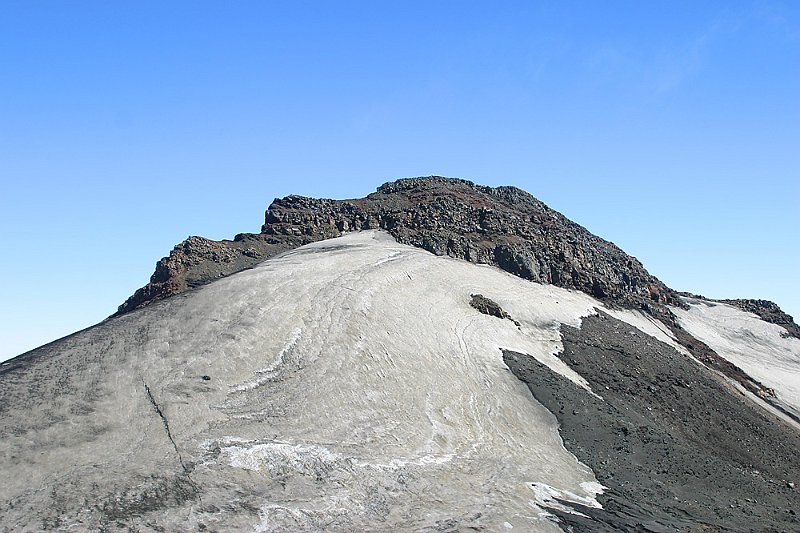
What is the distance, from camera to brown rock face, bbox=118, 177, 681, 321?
51.7m

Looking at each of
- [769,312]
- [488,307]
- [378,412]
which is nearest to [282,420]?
[378,412]

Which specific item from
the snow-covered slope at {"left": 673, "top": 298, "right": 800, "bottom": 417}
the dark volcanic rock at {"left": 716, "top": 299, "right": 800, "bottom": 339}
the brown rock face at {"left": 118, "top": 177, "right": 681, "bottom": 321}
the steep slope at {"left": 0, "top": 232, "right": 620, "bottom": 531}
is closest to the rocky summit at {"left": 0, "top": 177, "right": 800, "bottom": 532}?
the steep slope at {"left": 0, "top": 232, "right": 620, "bottom": 531}

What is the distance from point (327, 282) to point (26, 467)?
19.9 metres

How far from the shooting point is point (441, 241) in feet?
182

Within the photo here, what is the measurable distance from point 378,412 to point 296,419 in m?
3.69

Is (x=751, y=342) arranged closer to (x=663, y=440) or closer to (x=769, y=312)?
(x=769, y=312)

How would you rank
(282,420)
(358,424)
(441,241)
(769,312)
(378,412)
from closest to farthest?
1. (282,420)
2. (358,424)
3. (378,412)
4. (441,241)
5. (769,312)

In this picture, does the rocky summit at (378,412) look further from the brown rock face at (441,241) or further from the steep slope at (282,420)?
the brown rock face at (441,241)

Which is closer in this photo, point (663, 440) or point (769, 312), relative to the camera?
point (663, 440)

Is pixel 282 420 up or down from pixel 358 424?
up

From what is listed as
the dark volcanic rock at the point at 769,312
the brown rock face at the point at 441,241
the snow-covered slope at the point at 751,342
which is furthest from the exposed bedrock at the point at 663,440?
the dark volcanic rock at the point at 769,312

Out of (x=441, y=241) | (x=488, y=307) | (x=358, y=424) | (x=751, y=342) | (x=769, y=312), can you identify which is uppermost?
(x=441, y=241)

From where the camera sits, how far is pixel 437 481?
25078mm

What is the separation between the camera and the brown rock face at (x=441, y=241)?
51.7 m
